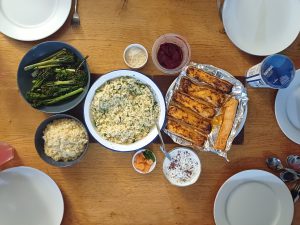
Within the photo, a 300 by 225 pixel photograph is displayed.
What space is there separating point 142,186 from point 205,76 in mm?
533

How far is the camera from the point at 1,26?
5.18 feet

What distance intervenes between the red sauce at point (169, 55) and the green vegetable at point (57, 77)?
1.04ft

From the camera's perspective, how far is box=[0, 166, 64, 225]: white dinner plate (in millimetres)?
1606

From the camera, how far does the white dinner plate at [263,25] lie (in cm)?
162

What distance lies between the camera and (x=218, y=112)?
160 centimetres

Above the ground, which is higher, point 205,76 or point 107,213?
point 205,76

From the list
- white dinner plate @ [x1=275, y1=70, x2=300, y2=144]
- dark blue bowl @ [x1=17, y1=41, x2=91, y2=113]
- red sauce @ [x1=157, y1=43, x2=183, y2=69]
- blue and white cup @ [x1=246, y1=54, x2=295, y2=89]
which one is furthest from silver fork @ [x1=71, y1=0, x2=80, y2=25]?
white dinner plate @ [x1=275, y1=70, x2=300, y2=144]

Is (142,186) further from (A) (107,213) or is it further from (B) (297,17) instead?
(B) (297,17)

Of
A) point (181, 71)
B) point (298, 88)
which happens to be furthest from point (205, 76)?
point (298, 88)

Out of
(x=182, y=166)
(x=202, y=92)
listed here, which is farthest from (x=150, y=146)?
(x=202, y=92)

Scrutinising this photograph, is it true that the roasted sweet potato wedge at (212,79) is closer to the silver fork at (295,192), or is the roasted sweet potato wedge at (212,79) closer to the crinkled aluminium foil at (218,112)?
the crinkled aluminium foil at (218,112)

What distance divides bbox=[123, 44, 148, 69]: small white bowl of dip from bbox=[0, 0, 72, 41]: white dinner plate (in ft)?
0.98

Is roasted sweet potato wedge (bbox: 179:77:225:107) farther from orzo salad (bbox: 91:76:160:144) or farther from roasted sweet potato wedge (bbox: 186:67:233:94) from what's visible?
orzo salad (bbox: 91:76:160:144)

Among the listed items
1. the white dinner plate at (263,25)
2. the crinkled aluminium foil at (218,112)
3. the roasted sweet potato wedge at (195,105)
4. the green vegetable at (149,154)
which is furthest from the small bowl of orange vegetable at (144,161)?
the white dinner plate at (263,25)
